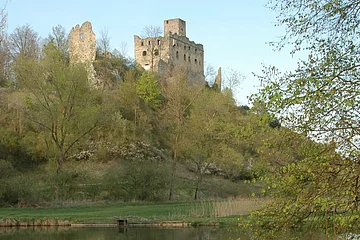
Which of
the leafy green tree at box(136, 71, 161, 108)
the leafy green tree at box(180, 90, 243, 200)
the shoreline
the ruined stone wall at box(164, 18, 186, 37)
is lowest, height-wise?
the shoreline

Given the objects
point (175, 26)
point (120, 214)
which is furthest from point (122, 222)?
point (175, 26)

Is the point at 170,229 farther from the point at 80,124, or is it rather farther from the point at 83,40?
the point at 83,40

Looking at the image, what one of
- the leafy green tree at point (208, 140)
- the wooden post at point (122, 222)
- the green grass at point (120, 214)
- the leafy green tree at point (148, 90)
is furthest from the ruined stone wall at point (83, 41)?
the wooden post at point (122, 222)

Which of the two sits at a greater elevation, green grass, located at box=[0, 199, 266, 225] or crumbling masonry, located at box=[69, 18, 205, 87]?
crumbling masonry, located at box=[69, 18, 205, 87]

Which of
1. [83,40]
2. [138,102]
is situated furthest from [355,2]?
[83,40]

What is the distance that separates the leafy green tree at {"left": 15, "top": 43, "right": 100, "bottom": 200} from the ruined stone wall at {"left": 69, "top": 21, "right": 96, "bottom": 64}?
96.8 ft

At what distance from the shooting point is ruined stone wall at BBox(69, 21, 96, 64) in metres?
63.2

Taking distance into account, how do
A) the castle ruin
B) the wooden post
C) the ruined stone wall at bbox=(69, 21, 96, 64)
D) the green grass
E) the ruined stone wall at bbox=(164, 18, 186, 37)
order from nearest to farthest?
1. the wooden post
2. the green grass
3. the ruined stone wall at bbox=(69, 21, 96, 64)
4. the castle ruin
5. the ruined stone wall at bbox=(164, 18, 186, 37)

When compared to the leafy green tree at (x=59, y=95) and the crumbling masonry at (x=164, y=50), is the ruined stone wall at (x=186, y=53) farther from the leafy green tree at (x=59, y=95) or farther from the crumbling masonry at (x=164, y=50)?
the leafy green tree at (x=59, y=95)

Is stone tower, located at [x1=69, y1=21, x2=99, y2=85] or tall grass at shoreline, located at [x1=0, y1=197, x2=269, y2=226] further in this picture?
stone tower, located at [x1=69, y1=21, x2=99, y2=85]

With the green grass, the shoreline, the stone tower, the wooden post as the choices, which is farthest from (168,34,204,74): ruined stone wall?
the shoreline

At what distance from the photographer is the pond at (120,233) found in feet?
63.9

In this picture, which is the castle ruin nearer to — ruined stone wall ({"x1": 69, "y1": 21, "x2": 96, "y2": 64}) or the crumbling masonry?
the crumbling masonry

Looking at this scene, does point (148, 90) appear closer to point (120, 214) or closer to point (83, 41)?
point (83, 41)
